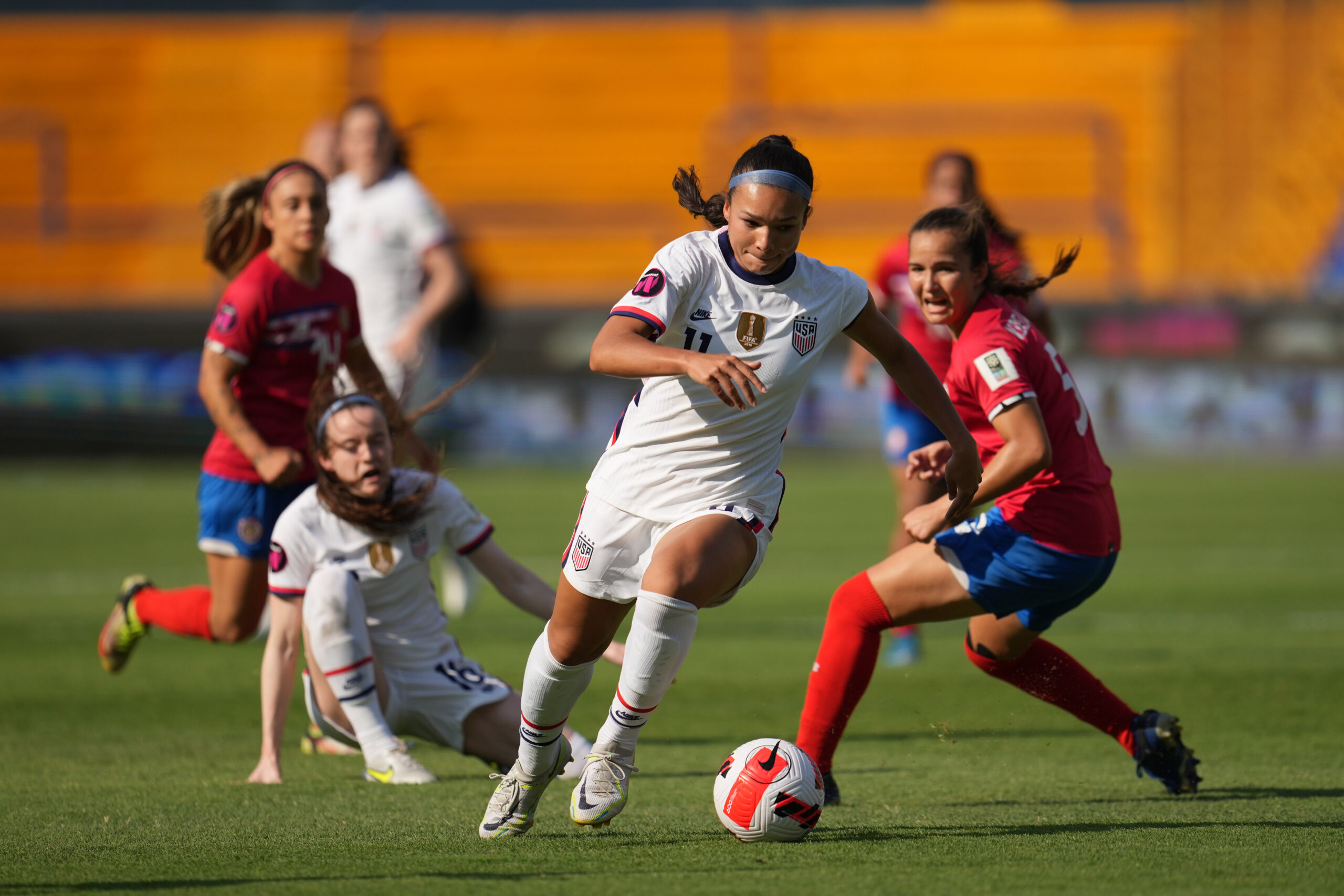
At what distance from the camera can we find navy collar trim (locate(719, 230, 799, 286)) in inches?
154

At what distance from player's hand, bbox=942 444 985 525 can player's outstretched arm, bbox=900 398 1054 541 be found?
0.03 m

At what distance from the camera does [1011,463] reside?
4203 mm

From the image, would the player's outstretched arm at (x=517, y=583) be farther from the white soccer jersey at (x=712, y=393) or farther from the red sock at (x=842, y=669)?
the white soccer jersey at (x=712, y=393)

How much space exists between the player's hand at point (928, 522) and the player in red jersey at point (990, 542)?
0.05 m

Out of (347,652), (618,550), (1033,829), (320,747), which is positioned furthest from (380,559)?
(1033,829)

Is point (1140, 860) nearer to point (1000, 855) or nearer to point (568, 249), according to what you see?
point (1000, 855)

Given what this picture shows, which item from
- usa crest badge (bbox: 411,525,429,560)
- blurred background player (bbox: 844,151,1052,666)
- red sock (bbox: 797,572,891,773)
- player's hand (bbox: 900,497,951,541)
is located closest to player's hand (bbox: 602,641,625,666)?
red sock (bbox: 797,572,891,773)

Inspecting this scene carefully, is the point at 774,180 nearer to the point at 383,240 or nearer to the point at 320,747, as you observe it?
the point at 320,747

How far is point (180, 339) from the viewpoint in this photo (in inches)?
650

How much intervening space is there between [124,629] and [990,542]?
357 centimetres

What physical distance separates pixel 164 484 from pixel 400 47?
11.5 metres

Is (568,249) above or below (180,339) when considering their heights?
above

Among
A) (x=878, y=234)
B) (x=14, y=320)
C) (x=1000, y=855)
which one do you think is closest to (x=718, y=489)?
(x=1000, y=855)

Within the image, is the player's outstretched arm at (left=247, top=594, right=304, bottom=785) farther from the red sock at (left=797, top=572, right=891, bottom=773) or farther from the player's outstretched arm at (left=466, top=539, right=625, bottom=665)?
the red sock at (left=797, top=572, right=891, bottom=773)
